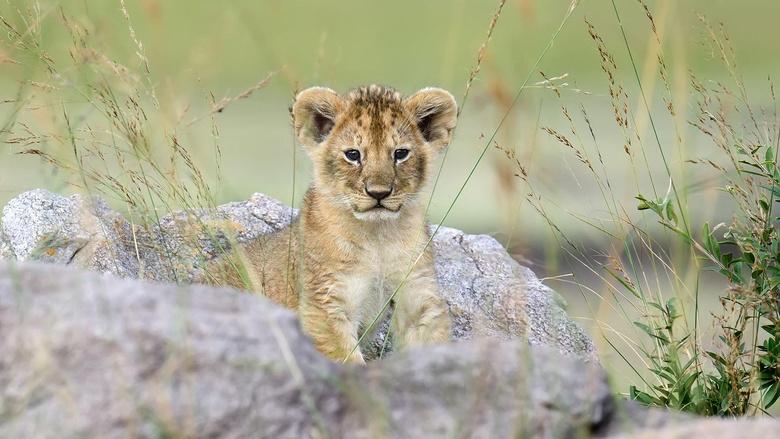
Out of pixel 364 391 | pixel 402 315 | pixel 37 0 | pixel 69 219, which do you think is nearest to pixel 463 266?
pixel 402 315

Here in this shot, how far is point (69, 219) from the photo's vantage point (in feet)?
21.2

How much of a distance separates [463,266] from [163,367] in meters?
4.20

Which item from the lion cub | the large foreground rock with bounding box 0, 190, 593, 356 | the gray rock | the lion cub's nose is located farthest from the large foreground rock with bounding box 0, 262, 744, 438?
the large foreground rock with bounding box 0, 190, 593, 356

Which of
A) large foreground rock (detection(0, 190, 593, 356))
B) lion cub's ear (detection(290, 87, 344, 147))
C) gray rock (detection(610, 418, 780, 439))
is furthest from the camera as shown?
large foreground rock (detection(0, 190, 593, 356))

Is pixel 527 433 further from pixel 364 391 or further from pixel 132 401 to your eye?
pixel 132 401

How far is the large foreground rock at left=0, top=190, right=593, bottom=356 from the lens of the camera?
6.13m

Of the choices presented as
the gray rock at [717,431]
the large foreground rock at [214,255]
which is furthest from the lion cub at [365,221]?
the gray rock at [717,431]

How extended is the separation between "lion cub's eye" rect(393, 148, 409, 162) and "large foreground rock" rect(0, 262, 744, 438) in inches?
97.2

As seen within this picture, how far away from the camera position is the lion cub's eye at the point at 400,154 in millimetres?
5586

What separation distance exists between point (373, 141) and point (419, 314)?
86 centimetres

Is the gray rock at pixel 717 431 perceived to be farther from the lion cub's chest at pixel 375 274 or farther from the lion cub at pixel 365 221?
the lion cub's chest at pixel 375 274

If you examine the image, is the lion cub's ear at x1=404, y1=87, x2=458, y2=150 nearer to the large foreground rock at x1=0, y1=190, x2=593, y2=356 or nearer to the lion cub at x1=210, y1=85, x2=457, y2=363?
the lion cub at x1=210, y1=85, x2=457, y2=363

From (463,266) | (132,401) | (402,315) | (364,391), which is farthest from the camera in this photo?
(463,266)

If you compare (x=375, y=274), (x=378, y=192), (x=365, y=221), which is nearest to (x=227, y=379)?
(x=378, y=192)
